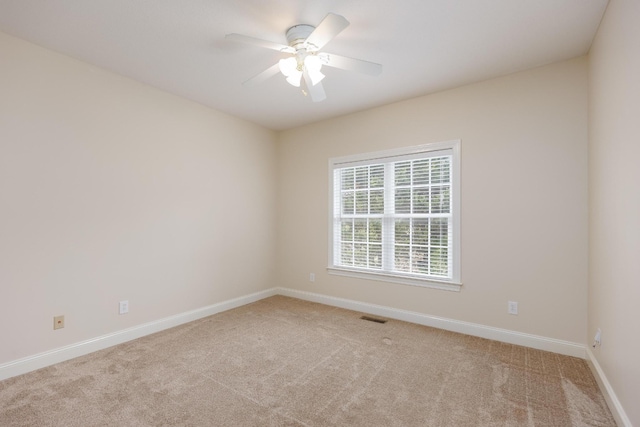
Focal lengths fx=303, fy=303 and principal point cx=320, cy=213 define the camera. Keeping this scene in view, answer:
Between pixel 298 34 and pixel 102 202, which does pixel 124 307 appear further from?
pixel 298 34

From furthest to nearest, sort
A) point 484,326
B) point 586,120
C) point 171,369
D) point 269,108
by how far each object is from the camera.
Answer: point 269,108, point 484,326, point 586,120, point 171,369

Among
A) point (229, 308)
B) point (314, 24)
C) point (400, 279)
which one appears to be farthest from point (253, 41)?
point (229, 308)

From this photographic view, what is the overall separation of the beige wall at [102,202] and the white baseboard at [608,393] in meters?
3.69

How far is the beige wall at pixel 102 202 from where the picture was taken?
234 centimetres

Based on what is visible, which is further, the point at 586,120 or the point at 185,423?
the point at 586,120

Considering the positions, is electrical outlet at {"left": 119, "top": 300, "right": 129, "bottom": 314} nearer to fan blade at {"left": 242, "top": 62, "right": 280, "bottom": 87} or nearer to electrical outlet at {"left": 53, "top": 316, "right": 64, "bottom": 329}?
electrical outlet at {"left": 53, "top": 316, "right": 64, "bottom": 329}

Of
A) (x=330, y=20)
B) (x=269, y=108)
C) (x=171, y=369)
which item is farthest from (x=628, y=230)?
(x=269, y=108)

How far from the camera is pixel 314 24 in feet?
7.17

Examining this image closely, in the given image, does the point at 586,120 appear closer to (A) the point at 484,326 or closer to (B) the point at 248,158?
(A) the point at 484,326

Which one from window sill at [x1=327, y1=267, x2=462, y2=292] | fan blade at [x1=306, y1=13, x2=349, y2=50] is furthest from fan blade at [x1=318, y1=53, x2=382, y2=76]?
window sill at [x1=327, y1=267, x2=462, y2=292]

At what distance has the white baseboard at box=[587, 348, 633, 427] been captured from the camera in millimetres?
1671

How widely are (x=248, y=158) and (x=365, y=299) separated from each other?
2517mm

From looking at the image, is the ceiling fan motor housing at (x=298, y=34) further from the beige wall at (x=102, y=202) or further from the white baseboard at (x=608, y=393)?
the white baseboard at (x=608, y=393)

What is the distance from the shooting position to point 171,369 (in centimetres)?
239
